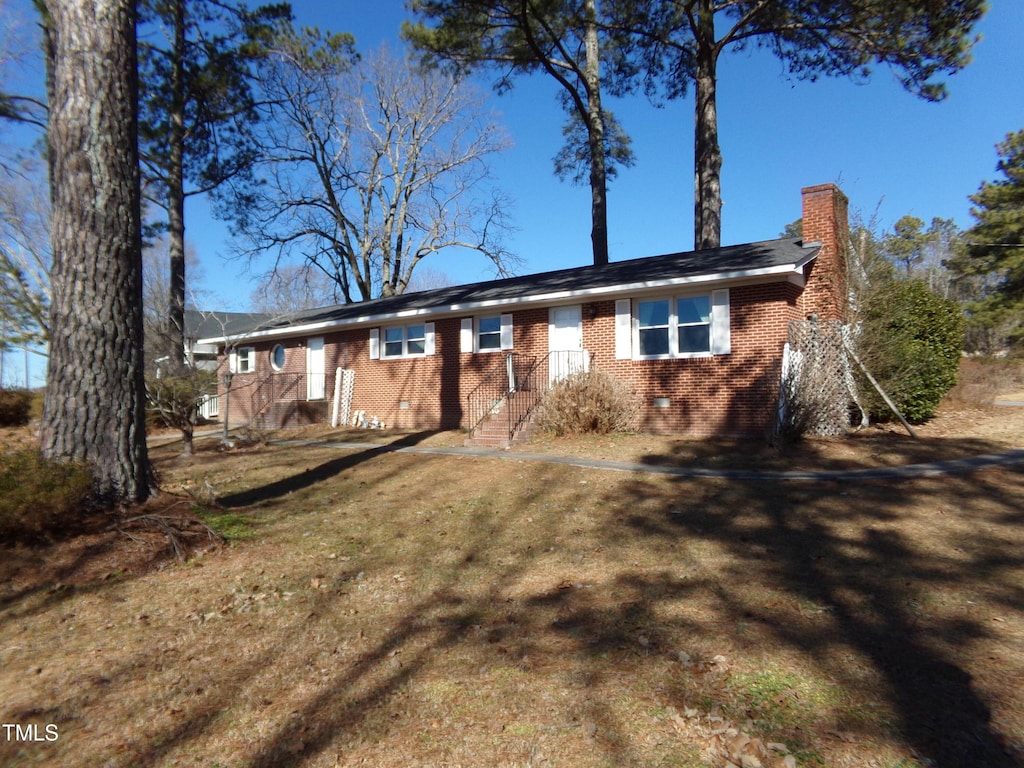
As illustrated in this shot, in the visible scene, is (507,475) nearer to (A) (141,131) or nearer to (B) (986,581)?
(B) (986,581)

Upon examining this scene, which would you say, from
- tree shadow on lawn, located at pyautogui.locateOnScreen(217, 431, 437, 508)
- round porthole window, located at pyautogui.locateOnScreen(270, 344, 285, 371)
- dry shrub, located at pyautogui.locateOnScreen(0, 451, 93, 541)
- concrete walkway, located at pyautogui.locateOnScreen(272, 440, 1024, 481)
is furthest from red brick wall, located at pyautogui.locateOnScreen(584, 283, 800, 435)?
round porthole window, located at pyautogui.locateOnScreen(270, 344, 285, 371)

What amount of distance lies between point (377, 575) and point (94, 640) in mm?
2054

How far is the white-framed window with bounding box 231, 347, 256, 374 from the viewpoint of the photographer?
854 inches

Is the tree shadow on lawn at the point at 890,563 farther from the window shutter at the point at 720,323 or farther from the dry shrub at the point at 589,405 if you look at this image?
the window shutter at the point at 720,323

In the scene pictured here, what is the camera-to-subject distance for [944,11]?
13.5 metres

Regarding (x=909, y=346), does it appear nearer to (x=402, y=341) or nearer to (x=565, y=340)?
(x=565, y=340)

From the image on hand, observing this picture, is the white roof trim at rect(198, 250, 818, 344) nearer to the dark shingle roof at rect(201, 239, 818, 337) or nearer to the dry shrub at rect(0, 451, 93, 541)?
the dark shingle roof at rect(201, 239, 818, 337)

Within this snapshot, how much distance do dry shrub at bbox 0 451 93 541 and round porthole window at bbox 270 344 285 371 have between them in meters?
15.5

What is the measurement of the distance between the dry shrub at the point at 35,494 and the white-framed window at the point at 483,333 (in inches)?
412

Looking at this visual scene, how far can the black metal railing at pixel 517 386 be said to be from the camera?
12547mm

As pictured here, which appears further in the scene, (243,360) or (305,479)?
(243,360)

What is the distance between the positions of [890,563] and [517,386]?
30.0ft

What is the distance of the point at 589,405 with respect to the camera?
37.6 feet

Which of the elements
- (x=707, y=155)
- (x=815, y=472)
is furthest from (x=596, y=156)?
(x=815, y=472)
